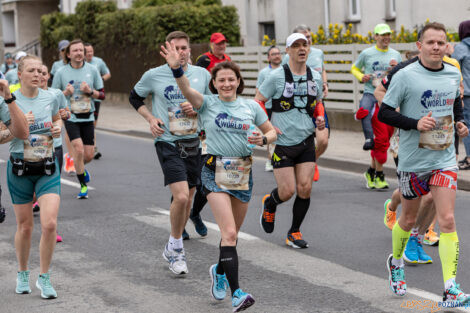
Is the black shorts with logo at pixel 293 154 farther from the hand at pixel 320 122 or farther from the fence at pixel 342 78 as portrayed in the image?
the fence at pixel 342 78

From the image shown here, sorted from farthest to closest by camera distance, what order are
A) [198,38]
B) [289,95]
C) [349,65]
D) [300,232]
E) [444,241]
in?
[198,38] < [349,65] < [300,232] < [289,95] < [444,241]

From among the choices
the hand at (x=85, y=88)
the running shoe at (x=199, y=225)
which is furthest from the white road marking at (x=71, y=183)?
the running shoe at (x=199, y=225)

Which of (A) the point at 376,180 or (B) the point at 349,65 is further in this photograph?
(B) the point at 349,65

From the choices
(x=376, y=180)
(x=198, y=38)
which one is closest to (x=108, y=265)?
(x=376, y=180)

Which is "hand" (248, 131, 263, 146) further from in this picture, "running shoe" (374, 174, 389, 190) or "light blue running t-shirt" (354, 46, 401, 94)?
"light blue running t-shirt" (354, 46, 401, 94)

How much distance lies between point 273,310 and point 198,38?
20943mm

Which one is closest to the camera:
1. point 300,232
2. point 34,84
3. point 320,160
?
point 34,84

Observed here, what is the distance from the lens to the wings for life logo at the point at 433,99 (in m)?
6.28

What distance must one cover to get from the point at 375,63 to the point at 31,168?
667cm

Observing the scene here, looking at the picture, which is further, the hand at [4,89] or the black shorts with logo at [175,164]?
the black shorts with logo at [175,164]

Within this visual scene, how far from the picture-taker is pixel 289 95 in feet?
26.8

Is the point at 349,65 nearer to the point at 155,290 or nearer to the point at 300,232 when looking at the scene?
the point at 300,232

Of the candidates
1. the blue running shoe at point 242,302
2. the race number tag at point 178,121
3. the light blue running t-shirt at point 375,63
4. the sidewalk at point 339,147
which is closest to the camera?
the blue running shoe at point 242,302

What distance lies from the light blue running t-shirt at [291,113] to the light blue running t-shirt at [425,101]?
1846 millimetres
